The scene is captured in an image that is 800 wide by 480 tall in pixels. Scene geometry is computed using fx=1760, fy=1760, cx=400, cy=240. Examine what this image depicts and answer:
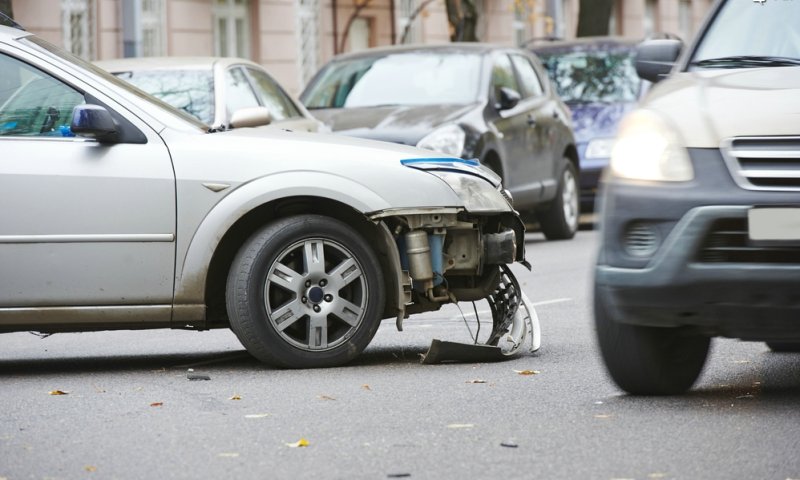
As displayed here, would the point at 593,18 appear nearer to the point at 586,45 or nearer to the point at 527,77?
the point at 586,45

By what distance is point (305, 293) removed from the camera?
7.66 m

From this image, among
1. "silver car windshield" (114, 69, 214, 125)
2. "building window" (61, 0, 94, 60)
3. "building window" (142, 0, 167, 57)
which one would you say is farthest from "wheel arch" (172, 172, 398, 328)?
"building window" (142, 0, 167, 57)

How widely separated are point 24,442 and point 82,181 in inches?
74.4

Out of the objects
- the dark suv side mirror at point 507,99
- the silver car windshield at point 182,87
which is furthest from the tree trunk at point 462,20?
the silver car windshield at point 182,87

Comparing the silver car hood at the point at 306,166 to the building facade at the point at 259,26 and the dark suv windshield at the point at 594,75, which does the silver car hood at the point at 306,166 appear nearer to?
the building facade at the point at 259,26

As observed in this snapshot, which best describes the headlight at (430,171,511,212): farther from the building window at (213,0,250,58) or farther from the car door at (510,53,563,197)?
the building window at (213,0,250,58)

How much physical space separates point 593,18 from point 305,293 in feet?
67.5

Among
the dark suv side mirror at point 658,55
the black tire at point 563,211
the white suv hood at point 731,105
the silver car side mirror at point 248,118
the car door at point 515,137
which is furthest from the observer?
the black tire at point 563,211

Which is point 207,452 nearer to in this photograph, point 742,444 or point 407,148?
point 742,444

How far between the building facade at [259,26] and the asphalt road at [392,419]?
1133 cm

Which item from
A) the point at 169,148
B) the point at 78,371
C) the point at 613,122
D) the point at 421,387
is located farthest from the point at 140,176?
the point at 613,122

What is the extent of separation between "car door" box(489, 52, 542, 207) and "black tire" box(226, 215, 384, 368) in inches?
285

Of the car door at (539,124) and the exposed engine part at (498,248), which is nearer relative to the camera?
the exposed engine part at (498,248)

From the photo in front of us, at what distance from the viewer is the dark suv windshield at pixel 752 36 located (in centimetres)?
702
